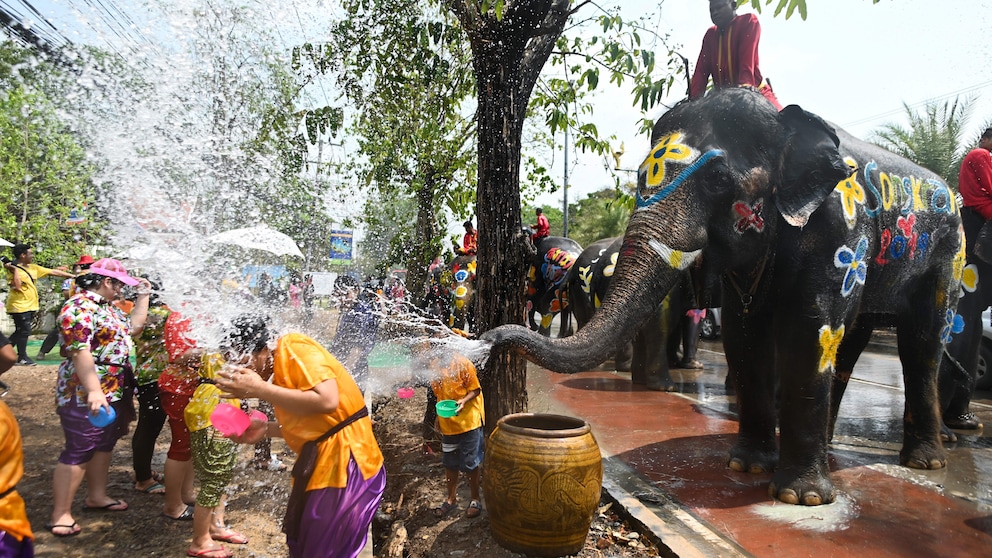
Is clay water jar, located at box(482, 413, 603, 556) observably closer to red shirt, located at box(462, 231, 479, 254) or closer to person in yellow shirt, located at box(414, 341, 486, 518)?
person in yellow shirt, located at box(414, 341, 486, 518)

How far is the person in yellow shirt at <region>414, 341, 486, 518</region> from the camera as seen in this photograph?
4590mm

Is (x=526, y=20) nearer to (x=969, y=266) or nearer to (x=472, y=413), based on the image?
(x=472, y=413)

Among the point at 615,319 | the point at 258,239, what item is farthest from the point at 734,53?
the point at 258,239

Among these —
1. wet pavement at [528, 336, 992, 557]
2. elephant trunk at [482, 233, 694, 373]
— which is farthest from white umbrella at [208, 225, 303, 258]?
wet pavement at [528, 336, 992, 557]

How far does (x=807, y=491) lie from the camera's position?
4.49 m

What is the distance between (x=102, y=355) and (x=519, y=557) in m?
3.23

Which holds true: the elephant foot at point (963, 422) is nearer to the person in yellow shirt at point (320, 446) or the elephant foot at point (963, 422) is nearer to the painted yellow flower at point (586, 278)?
the painted yellow flower at point (586, 278)

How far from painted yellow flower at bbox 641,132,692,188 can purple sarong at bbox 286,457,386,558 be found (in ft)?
8.58

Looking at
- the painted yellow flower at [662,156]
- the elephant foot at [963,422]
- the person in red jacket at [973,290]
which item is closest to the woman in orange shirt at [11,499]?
the painted yellow flower at [662,156]

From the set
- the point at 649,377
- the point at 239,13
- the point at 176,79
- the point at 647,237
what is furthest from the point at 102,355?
the point at 649,377

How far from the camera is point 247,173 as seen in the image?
6219 millimetres

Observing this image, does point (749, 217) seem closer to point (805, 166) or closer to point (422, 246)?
point (805, 166)

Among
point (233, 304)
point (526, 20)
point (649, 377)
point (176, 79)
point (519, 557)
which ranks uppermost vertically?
point (526, 20)

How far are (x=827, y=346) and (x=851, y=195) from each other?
3.70 feet
